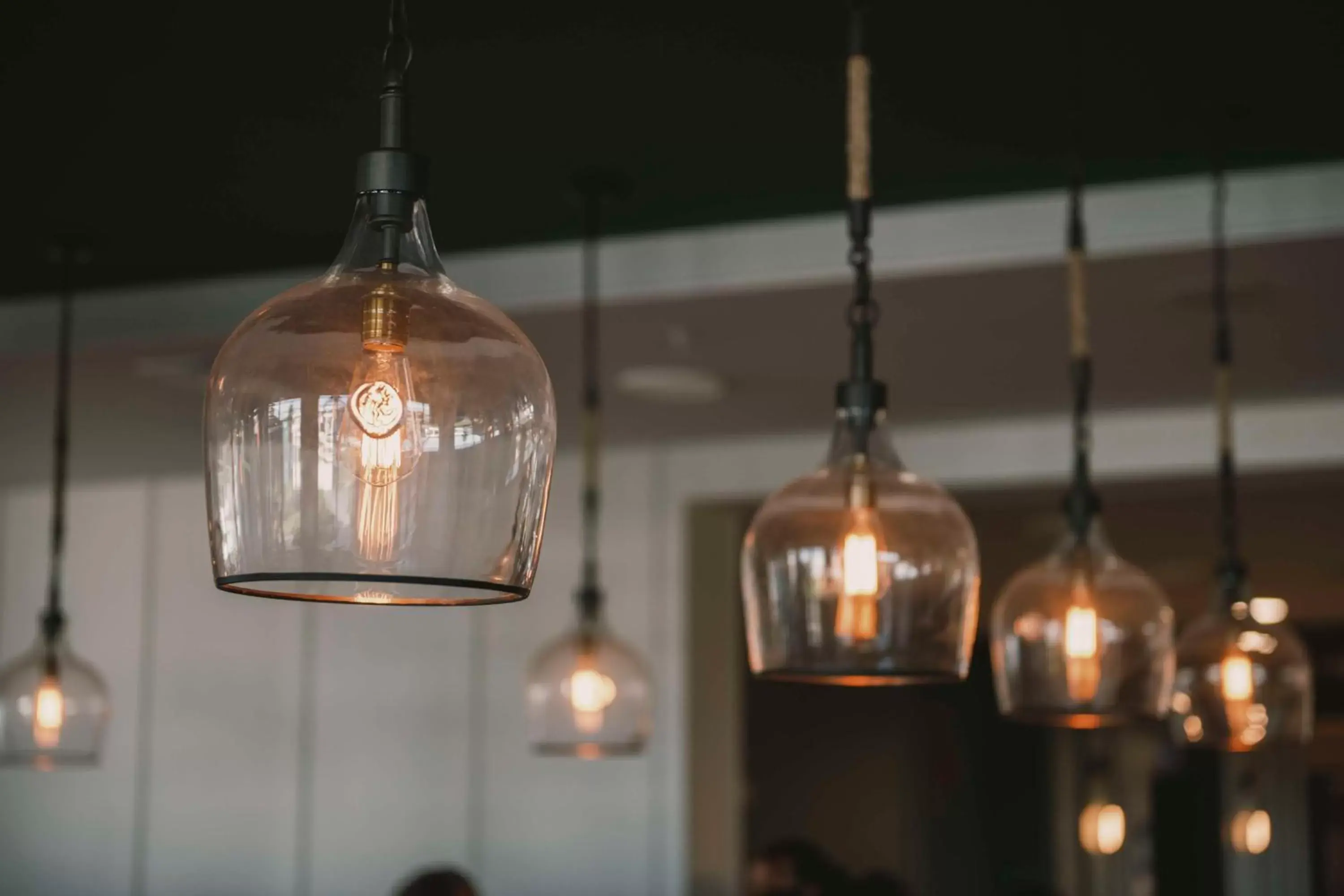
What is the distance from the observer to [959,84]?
2.37 m

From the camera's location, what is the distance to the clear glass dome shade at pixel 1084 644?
1772mm

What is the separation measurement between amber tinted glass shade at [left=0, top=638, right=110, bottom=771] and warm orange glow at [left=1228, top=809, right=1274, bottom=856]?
4.08 m

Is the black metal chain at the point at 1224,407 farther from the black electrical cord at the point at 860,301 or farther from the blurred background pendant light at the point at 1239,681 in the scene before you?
the black electrical cord at the point at 860,301

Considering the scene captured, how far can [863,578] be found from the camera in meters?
1.32

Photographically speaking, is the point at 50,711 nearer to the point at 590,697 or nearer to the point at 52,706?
the point at 52,706

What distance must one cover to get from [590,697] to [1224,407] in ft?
3.83

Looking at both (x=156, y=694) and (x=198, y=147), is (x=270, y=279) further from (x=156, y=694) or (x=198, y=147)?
(x=156, y=694)

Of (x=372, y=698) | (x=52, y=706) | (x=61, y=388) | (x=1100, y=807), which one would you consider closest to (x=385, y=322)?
(x=52, y=706)

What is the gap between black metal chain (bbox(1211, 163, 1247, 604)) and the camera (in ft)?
7.57

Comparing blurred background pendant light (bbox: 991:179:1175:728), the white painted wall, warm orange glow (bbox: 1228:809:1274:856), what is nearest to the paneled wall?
the white painted wall

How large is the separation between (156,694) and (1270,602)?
13.8ft

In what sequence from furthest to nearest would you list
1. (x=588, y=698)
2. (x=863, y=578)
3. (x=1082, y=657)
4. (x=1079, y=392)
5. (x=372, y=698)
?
(x=372, y=698) → (x=588, y=698) → (x=1079, y=392) → (x=1082, y=657) → (x=863, y=578)

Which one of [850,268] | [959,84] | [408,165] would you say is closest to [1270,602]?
[850,268]

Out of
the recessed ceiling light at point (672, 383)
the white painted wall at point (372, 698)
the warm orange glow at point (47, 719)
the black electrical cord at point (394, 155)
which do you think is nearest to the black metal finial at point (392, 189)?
the black electrical cord at point (394, 155)
